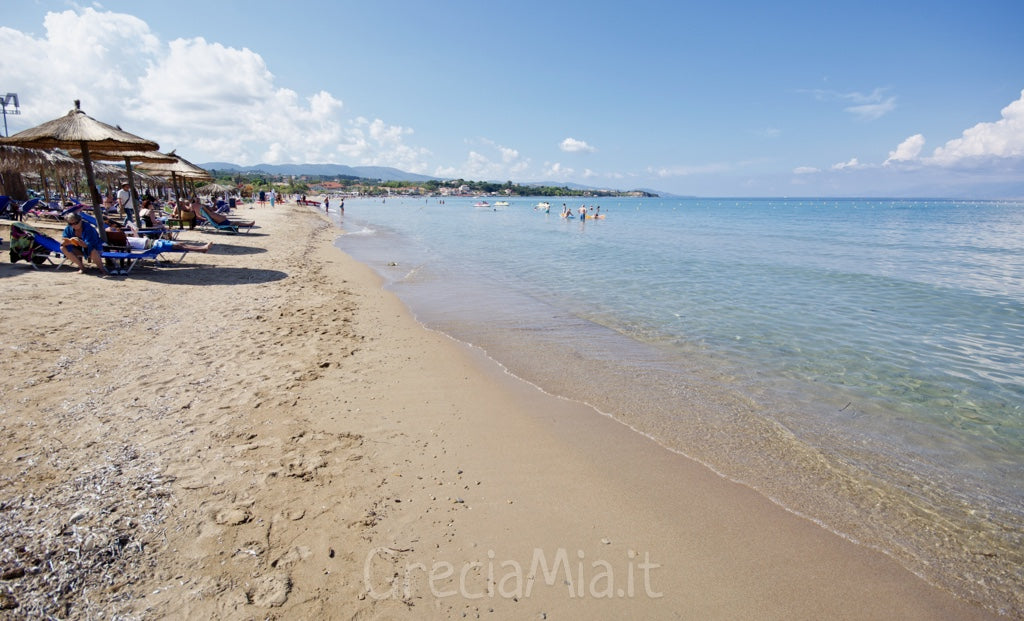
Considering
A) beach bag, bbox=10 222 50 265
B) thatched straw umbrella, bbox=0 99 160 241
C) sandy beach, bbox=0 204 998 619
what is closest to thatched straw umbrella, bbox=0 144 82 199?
thatched straw umbrella, bbox=0 99 160 241

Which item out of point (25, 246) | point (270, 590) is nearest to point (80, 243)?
point (25, 246)

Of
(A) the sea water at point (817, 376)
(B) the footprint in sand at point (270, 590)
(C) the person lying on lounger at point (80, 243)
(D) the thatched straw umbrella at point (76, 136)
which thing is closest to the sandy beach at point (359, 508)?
(B) the footprint in sand at point (270, 590)

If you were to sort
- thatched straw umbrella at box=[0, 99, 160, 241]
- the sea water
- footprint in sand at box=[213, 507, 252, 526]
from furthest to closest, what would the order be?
thatched straw umbrella at box=[0, 99, 160, 241], the sea water, footprint in sand at box=[213, 507, 252, 526]

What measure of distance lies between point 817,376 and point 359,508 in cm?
608

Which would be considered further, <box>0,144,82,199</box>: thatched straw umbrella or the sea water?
<box>0,144,82,199</box>: thatched straw umbrella

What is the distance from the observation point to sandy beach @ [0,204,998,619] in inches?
96.7

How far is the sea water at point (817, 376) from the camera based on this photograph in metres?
3.51

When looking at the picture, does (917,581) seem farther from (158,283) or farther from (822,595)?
(158,283)

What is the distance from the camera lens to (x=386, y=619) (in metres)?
2.34

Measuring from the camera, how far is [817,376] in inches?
245

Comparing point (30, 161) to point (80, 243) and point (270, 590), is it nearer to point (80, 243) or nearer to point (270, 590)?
point (80, 243)

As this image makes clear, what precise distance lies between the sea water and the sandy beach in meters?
0.53

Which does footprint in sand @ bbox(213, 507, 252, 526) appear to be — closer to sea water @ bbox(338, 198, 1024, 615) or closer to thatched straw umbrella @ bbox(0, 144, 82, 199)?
sea water @ bbox(338, 198, 1024, 615)

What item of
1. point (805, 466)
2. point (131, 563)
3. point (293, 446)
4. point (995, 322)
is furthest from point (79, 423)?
point (995, 322)
